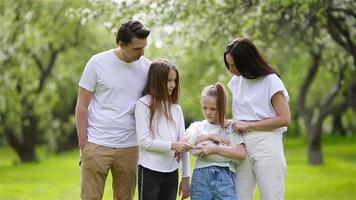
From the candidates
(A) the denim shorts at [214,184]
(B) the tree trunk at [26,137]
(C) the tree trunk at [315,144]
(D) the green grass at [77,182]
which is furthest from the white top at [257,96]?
(B) the tree trunk at [26,137]

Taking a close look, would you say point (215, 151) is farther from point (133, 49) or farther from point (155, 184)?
point (133, 49)

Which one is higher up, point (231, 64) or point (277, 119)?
point (231, 64)

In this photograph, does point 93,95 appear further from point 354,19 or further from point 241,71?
point 354,19

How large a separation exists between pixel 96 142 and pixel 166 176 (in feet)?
1.97

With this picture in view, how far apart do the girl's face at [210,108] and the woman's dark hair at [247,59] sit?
1.09 ft

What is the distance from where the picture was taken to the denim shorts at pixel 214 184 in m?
5.68

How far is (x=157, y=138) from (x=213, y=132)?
0.45 meters

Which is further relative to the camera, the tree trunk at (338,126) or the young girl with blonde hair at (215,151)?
the tree trunk at (338,126)

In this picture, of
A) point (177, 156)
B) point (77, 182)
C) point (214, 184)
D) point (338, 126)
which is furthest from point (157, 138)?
point (338, 126)

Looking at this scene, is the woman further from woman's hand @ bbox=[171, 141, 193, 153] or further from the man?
the man

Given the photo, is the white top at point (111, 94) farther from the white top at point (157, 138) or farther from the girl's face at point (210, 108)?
the girl's face at point (210, 108)

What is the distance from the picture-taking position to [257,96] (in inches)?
223

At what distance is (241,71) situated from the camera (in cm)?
566

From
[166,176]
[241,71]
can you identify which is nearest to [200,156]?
[166,176]
